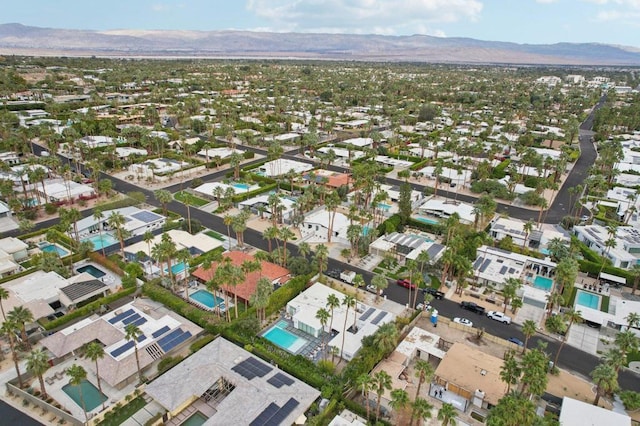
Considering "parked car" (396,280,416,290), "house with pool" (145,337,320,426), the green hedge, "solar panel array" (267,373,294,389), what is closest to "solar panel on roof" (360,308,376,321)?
"parked car" (396,280,416,290)

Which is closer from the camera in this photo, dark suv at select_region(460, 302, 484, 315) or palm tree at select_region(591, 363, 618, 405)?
palm tree at select_region(591, 363, 618, 405)

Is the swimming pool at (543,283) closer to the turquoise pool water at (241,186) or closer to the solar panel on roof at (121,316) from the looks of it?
the solar panel on roof at (121,316)

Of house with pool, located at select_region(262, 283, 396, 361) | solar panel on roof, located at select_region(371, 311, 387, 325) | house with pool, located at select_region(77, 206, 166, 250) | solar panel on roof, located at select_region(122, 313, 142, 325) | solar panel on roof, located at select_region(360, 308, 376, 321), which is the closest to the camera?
house with pool, located at select_region(262, 283, 396, 361)

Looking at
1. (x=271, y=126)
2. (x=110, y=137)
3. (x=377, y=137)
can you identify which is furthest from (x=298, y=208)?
(x=110, y=137)

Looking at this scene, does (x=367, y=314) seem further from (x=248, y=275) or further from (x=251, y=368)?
(x=248, y=275)

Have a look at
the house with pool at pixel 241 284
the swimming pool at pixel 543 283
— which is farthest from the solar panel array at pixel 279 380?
the swimming pool at pixel 543 283

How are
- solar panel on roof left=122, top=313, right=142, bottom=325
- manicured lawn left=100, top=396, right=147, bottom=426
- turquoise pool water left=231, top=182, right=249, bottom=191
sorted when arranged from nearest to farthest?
manicured lawn left=100, top=396, right=147, bottom=426 → solar panel on roof left=122, top=313, right=142, bottom=325 → turquoise pool water left=231, top=182, right=249, bottom=191

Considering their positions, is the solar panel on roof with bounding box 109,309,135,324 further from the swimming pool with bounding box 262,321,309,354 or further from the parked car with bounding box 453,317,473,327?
the parked car with bounding box 453,317,473,327

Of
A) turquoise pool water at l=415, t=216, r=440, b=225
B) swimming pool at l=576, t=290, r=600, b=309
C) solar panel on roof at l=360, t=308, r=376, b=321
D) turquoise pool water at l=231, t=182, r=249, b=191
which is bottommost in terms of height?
swimming pool at l=576, t=290, r=600, b=309

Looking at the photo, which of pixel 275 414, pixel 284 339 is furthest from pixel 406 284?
pixel 275 414
